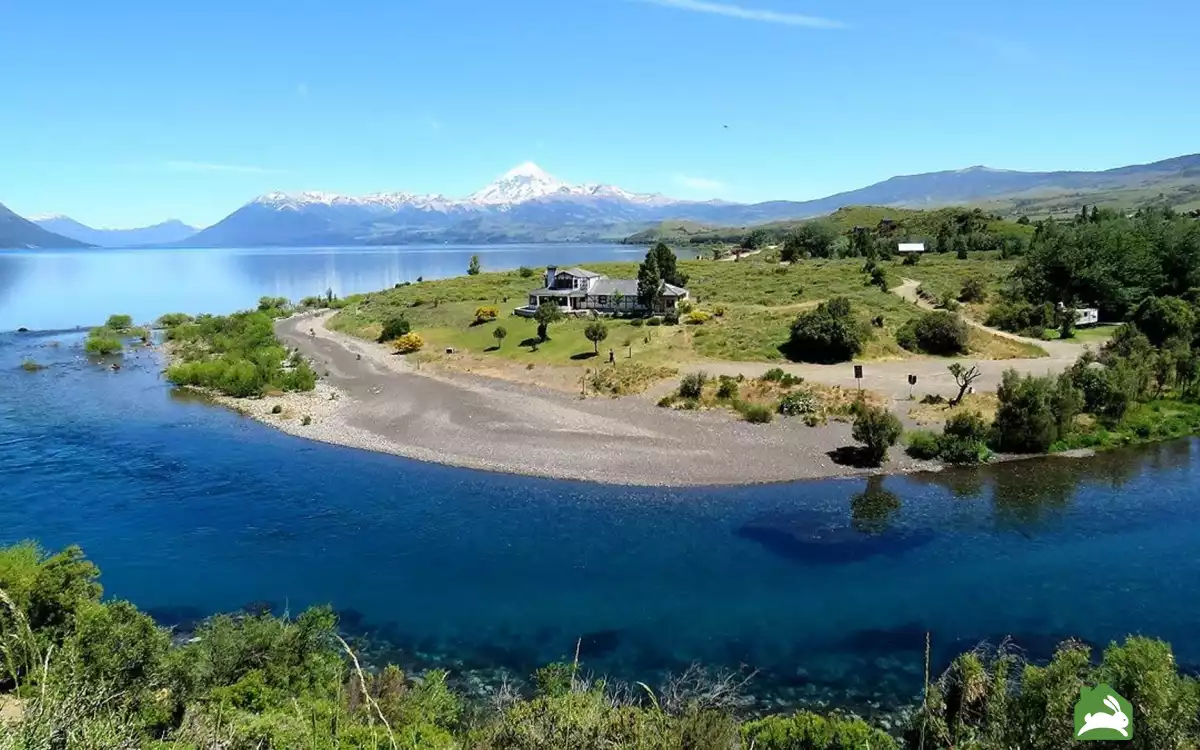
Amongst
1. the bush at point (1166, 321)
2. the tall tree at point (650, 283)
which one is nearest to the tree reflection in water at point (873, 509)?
the bush at point (1166, 321)

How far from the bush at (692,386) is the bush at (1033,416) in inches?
655

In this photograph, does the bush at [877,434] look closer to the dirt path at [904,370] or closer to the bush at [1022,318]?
the dirt path at [904,370]

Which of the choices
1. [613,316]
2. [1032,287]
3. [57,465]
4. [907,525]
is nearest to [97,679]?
[907,525]

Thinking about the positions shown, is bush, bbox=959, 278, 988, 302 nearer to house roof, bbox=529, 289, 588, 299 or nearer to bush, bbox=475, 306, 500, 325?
house roof, bbox=529, 289, 588, 299

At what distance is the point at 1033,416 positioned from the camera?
36.6 metres

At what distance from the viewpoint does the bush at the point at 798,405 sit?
42.5m

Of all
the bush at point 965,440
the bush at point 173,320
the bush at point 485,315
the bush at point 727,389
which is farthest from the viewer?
the bush at point 173,320

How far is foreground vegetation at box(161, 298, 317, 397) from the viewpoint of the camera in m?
54.2

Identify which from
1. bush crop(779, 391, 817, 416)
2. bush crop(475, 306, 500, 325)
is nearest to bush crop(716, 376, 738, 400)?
bush crop(779, 391, 817, 416)

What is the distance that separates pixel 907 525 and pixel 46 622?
2834 centimetres

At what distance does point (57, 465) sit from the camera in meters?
37.3

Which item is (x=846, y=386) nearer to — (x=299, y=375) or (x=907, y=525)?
(x=907, y=525)

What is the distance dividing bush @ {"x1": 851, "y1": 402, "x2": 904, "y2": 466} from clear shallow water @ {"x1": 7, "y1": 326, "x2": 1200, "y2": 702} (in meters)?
→ 2.36

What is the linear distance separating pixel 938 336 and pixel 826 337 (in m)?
9.87
